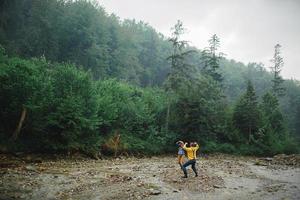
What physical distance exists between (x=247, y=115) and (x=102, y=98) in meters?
22.8

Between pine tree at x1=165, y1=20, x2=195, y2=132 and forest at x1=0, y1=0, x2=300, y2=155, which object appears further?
pine tree at x1=165, y1=20, x2=195, y2=132

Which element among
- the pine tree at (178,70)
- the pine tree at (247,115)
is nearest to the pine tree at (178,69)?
the pine tree at (178,70)

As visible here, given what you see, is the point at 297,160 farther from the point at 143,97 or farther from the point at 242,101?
the point at 143,97

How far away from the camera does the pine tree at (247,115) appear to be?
4488cm

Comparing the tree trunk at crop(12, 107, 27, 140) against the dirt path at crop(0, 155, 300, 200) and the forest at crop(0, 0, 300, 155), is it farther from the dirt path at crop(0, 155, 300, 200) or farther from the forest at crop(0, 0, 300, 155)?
the dirt path at crop(0, 155, 300, 200)

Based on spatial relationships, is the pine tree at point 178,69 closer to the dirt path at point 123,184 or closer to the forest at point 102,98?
the forest at point 102,98

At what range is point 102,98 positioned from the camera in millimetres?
32500

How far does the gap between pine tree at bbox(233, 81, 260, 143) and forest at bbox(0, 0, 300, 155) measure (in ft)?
0.47

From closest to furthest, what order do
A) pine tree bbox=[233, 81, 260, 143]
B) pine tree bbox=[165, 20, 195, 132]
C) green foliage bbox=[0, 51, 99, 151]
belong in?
green foliage bbox=[0, 51, 99, 151] < pine tree bbox=[165, 20, 195, 132] < pine tree bbox=[233, 81, 260, 143]

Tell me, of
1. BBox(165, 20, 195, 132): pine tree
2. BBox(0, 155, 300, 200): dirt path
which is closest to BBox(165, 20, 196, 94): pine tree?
BBox(165, 20, 195, 132): pine tree

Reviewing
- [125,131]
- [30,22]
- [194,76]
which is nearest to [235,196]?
[125,131]

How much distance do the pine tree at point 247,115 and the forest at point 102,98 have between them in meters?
0.14

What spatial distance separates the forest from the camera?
26811mm

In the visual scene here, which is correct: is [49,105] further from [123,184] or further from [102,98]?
[123,184]
